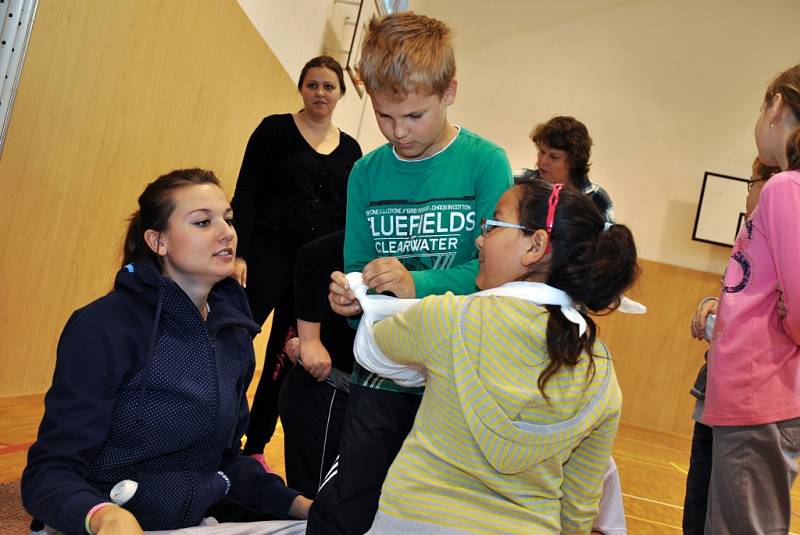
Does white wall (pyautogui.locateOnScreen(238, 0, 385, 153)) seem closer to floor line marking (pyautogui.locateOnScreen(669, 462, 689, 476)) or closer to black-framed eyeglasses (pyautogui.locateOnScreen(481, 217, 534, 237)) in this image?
black-framed eyeglasses (pyautogui.locateOnScreen(481, 217, 534, 237))

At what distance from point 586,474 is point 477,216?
1.87 feet

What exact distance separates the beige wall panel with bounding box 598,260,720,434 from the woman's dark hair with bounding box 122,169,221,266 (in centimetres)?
742

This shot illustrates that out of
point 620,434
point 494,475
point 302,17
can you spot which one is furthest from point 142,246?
point 620,434

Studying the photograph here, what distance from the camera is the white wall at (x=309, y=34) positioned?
4.73 m

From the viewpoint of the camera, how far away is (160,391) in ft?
4.80

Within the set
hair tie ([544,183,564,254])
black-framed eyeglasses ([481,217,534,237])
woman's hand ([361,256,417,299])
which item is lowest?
woman's hand ([361,256,417,299])

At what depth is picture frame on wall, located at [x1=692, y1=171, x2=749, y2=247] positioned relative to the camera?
27.9ft

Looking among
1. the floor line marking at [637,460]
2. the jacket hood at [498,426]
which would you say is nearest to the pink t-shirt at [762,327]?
the jacket hood at [498,426]

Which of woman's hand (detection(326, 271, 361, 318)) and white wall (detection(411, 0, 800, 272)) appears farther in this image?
white wall (detection(411, 0, 800, 272))

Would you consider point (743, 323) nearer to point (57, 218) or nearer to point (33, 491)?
point (33, 491)

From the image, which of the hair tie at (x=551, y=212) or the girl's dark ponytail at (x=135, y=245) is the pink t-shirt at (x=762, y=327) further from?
the girl's dark ponytail at (x=135, y=245)

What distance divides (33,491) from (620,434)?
261 inches

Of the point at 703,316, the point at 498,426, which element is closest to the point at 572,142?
the point at 703,316

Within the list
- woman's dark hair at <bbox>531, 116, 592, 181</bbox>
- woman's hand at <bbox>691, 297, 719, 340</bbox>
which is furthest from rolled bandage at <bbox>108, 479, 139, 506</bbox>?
woman's dark hair at <bbox>531, 116, 592, 181</bbox>
